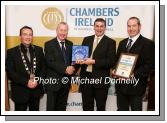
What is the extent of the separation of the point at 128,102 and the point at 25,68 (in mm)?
989

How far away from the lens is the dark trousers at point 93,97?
3461mm

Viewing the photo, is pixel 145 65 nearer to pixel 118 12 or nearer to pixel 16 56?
pixel 118 12

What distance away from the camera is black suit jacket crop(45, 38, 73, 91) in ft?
11.3

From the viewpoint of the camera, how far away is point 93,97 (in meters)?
3.48

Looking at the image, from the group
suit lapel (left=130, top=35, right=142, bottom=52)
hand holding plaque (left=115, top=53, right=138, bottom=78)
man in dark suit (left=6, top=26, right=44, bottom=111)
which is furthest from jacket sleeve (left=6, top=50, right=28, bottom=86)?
suit lapel (left=130, top=35, right=142, bottom=52)

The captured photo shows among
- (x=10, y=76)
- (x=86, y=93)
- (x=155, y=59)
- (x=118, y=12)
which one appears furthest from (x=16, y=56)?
(x=155, y=59)

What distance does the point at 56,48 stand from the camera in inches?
135

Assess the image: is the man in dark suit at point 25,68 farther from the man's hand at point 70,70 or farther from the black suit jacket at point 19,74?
the man's hand at point 70,70

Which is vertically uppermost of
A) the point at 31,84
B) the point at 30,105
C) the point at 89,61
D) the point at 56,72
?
the point at 89,61

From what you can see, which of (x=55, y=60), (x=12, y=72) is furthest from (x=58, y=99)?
(x=12, y=72)

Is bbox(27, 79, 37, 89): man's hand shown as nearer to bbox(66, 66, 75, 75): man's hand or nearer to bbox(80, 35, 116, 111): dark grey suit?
bbox(66, 66, 75, 75): man's hand

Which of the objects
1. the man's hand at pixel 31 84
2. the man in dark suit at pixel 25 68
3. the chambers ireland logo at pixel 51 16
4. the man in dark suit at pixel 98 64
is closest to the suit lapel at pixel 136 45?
the man in dark suit at pixel 98 64

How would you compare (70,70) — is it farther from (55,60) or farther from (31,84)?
(31,84)

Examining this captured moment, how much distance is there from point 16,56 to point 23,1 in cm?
50
